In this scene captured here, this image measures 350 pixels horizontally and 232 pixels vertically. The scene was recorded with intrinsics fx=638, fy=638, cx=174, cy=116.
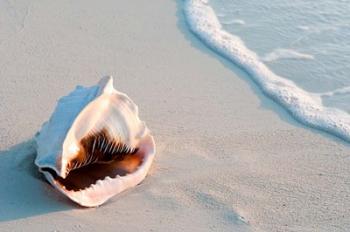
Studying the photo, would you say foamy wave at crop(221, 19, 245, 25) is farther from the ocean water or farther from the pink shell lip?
the pink shell lip

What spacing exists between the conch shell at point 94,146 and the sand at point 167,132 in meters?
0.08

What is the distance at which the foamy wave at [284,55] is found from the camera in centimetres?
440

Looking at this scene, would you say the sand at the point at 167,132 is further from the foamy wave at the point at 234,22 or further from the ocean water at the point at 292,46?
the foamy wave at the point at 234,22

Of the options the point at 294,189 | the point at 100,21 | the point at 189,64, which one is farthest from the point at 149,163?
the point at 100,21

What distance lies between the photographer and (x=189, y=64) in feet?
14.0

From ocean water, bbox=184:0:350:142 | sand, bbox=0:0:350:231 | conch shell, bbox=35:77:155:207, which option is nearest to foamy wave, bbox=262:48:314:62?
ocean water, bbox=184:0:350:142

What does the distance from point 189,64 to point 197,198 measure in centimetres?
145

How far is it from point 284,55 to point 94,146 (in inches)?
75.3

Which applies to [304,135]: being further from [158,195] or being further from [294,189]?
[158,195]

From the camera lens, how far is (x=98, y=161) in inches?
121

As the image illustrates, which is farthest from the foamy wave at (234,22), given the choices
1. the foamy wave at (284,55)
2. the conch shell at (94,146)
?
the conch shell at (94,146)

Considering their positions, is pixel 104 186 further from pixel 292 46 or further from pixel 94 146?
pixel 292 46

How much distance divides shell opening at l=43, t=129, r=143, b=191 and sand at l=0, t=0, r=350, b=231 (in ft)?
0.34

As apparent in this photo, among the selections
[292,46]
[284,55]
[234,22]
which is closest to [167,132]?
[284,55]
